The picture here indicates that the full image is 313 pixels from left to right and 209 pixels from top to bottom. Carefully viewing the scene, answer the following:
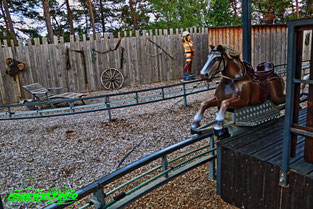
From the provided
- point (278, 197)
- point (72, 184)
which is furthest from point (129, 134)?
point (278, 197)

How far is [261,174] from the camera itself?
2.39 metres

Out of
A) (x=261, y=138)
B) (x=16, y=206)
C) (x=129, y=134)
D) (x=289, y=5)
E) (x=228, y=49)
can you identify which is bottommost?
(x=16, y=206)

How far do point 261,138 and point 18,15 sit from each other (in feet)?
63.9

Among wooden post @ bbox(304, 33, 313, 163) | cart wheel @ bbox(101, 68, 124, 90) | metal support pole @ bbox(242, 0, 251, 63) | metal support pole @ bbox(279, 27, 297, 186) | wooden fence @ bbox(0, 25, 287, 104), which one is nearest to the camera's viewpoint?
metal support pole @ bbox(279, 27, 297, 186)

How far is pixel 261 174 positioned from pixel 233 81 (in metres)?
1.21

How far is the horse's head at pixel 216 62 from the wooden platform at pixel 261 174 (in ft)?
2.55

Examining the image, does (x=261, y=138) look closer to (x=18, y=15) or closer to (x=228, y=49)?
(x=228, y=49)

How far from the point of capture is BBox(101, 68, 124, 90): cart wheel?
988 centimetres

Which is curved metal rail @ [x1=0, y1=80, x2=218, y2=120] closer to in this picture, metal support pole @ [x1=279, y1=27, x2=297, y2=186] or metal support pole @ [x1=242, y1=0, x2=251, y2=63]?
metal support pole @ [x1=242, y1=0, x2=251, y2=63]

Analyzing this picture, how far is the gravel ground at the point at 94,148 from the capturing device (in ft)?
10.7

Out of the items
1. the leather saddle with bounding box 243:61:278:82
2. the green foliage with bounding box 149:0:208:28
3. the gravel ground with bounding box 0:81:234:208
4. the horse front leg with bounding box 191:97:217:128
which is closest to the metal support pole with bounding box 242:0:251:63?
the leather saddle with bounding box 243:61:278:82

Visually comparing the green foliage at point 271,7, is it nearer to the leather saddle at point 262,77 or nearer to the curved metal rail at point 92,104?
the curved metal rail at point 92,104

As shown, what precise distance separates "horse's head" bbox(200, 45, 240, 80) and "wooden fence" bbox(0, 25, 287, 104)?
730 centimetres

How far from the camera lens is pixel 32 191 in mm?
3906
